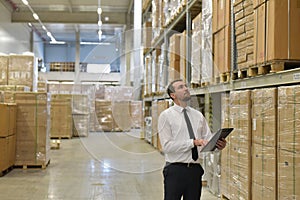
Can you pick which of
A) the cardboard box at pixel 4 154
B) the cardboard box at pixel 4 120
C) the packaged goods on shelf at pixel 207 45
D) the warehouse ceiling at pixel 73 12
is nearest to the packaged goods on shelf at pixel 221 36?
the packaged goods on shelf at pixel 207 45

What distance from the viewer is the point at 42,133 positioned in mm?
7973

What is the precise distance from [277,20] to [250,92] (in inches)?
34.1

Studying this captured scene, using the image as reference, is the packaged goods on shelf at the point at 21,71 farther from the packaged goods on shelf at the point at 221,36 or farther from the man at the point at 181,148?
the man at the point at 181,148

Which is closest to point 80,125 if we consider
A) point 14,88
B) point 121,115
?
point 121,115

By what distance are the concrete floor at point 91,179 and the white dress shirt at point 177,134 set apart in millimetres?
2505

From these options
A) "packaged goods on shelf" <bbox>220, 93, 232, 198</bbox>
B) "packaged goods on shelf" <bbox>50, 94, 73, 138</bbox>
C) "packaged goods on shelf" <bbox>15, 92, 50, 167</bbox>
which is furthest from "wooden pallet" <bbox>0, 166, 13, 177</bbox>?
"packaged goods on shelf" <bbox>50, 94, 73, 138</bbox>

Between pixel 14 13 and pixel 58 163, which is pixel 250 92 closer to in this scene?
pixel 58 163

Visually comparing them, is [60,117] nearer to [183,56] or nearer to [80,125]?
[80,125]

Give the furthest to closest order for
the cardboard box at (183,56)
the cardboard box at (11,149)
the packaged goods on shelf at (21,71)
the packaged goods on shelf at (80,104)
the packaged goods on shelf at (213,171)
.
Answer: the packaged goods on shelf at (80,104)
the packaged goods on shelf at (21,71)
the cardboard box at (183,56)
the cardboard box at (11,149)
the packaged goods on shelf at (213,171)

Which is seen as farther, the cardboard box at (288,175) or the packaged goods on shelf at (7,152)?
the packaged goods on shelf at (7,152)

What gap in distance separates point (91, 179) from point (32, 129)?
1.77m

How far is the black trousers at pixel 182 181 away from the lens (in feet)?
10.8

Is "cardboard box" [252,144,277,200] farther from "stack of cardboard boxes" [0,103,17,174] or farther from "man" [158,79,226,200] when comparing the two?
"stack of cardboard boxes" [0,103,17,174]

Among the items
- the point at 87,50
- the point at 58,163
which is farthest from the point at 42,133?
the point at 87,50
